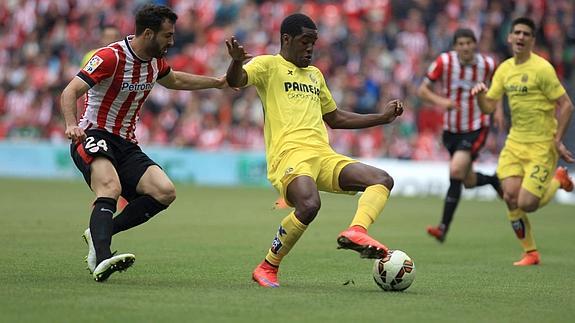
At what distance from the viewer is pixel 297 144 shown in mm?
8656

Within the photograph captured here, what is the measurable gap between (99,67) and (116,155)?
79 cm

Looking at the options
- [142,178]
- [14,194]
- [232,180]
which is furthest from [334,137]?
[142,178]

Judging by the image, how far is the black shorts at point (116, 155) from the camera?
28.8 feet

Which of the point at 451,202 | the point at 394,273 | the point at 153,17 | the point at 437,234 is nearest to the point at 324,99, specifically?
the point at 153,17

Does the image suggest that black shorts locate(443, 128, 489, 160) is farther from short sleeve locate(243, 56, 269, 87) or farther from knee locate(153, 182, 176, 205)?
knee locate(153, 182, 176, 205)

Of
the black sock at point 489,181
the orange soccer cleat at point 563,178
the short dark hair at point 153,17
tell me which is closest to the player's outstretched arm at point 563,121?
the orange soccer cleat at point 563,178

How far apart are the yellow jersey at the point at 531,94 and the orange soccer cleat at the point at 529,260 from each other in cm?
130

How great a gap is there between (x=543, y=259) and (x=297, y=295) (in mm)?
4664

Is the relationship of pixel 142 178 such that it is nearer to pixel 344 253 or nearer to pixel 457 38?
pixel 344 253

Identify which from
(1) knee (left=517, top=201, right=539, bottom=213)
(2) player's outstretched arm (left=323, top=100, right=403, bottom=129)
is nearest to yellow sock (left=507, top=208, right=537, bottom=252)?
(1) knee (left=517, top=201, right=539, bottom=213)

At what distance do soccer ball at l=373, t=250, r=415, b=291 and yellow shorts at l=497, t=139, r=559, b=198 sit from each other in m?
3.74

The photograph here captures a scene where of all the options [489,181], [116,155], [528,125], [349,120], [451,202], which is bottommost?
[451,202]

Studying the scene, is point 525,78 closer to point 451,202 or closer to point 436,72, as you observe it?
point 451,202

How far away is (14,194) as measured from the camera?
20094 mm
